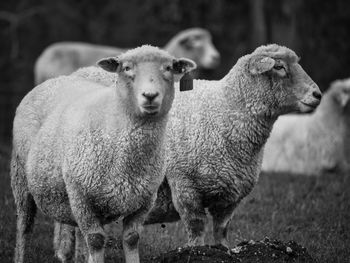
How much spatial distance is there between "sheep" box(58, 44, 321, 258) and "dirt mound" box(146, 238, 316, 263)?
615 millimetres

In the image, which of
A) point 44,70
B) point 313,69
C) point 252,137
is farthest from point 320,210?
point 313,69

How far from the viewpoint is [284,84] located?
6.51 metres

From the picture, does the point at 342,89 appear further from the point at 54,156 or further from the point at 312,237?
the point at 54,156

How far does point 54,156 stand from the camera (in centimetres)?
595

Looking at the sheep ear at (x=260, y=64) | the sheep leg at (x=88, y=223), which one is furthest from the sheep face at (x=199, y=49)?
the sheep leg at (x=88, y=223)

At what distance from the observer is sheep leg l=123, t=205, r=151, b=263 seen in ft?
18.8

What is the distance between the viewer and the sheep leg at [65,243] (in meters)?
6.87

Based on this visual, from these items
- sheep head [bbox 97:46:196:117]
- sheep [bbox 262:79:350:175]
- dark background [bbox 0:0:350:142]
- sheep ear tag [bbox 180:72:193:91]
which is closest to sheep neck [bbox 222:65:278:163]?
sheep ear tag [bbox 180:72:193:91]

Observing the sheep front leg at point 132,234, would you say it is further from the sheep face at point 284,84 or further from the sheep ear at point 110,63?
the sheep face at point 284,84

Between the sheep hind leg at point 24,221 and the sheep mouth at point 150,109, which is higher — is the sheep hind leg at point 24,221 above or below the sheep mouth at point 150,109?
below

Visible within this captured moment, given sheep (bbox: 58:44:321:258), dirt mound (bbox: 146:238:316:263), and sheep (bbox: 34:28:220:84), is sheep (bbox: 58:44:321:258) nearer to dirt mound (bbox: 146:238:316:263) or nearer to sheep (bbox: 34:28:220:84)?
dirt mound (bbox: 146:238:316:263)

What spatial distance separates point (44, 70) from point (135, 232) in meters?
11.5

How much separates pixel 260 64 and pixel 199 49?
10090mm

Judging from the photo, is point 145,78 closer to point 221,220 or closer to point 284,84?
point 284,84
